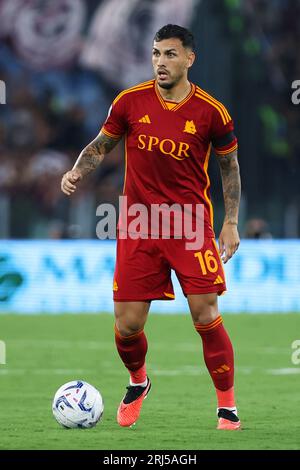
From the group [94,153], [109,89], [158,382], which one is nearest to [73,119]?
[109,89]

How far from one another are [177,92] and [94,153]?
71 centimetres

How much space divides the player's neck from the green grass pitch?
85.4 inches

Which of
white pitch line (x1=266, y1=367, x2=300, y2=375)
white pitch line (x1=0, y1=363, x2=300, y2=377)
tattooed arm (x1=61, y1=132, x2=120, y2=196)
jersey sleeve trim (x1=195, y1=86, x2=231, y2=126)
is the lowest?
white pitch line (x1=0, y1=363, x2=300, y2=377)

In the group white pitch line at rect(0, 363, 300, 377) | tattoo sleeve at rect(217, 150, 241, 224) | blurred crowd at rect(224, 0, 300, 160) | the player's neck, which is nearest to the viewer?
the player's neck

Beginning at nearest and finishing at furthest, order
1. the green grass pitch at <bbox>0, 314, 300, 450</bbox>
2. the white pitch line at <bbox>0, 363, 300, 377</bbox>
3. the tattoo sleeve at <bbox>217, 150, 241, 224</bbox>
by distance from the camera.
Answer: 1. the green grass pitch at <bbox>0, 314, 300, 450</bbox>
2. the tattoo sleeve at <bbox>217, 150, 241, 224</bbox>
3. the white pitch line at <bbox>0, 363, 300, 377</bbox>

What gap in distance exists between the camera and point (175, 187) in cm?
908

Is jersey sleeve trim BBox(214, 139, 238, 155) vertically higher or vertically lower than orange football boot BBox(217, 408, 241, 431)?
higher

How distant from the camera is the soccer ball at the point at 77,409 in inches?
352

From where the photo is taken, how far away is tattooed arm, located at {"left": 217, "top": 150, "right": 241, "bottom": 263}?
9188mm

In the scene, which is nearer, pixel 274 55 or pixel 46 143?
pixel 46 143

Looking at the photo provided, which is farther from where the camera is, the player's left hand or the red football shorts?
the player's left hand

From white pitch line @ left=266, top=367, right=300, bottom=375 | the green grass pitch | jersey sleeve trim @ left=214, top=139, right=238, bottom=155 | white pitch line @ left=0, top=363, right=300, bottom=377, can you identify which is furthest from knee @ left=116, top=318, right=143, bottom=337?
white pitch line @ left=266, top=367, right=300, bottom=375

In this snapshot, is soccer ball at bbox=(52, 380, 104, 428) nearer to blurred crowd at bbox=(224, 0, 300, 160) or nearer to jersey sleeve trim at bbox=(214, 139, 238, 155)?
jersey sleeve trim at bbox=(214, 139, 238, 155)

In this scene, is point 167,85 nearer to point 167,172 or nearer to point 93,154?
point 167,172
